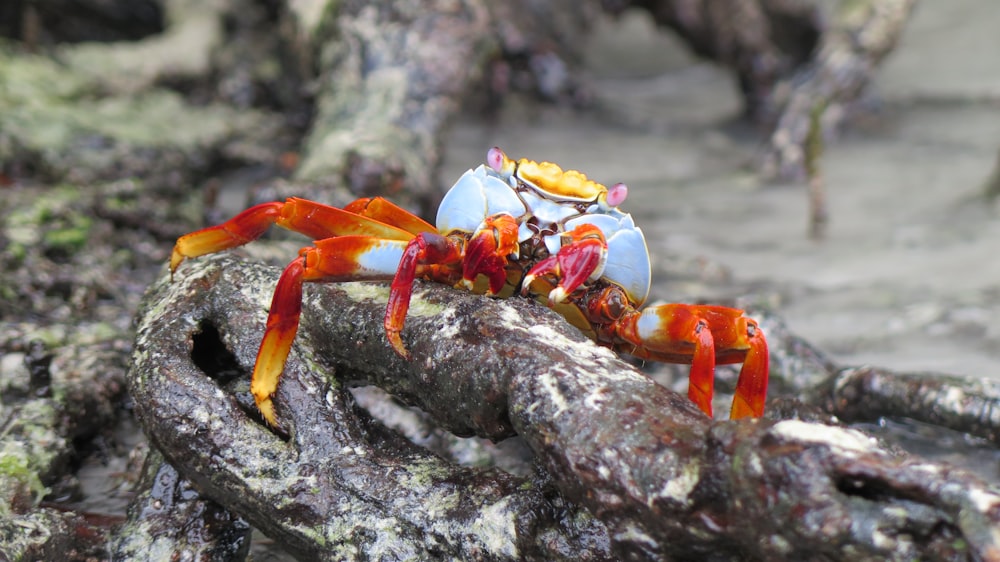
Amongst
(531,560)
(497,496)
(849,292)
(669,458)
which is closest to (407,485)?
(497,496)

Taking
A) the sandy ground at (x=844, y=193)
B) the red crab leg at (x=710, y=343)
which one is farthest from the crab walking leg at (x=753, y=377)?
the sandy ground at (x=844, y=193)

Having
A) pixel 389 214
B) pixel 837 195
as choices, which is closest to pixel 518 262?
pixel 389 214

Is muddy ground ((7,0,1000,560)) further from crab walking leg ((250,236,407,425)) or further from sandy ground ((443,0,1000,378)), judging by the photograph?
crab walking leg ((250,236,407,425))

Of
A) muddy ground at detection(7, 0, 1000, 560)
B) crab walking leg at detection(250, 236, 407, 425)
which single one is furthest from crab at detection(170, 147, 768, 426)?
muddy ground at detection(7, 0, 1000, 560)

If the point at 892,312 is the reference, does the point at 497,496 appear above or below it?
below

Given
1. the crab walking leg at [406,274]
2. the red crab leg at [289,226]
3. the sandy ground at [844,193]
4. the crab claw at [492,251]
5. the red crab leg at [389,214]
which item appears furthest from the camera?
the sandy ground at [844,193]

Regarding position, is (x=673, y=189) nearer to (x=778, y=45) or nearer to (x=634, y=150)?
(x=634, y=150)

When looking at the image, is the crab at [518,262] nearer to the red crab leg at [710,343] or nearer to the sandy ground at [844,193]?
the red crab leg at [710,343]
